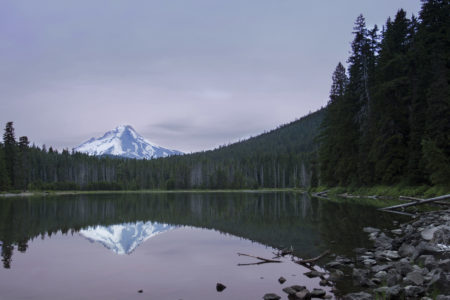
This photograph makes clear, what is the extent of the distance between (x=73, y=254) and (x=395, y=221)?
20.0m

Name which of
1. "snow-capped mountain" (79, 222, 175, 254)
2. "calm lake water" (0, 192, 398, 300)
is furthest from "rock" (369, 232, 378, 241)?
"snow-capped mountain" (79, 222, 175, 254)

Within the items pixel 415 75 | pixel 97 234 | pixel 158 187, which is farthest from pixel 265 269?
pixel 158 187

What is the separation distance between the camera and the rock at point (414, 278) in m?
11.2

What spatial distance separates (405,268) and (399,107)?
126ft

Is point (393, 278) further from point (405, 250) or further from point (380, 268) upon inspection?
point (405, 250)

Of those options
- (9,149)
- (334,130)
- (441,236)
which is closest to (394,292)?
(441,236)

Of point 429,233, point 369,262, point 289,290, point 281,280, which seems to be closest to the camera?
point 289,290

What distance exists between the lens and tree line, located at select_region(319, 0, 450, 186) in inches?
1483

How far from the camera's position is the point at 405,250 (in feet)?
50.9

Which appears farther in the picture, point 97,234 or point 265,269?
point 97,234

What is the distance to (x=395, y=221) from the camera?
84.0 feet

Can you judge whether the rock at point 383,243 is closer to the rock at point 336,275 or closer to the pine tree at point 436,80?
A: the rock at point 336,275

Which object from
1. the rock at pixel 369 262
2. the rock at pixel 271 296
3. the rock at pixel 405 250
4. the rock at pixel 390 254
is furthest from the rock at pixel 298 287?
the rock at pixel 405 250

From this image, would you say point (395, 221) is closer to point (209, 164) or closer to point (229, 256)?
point (229, 256)
